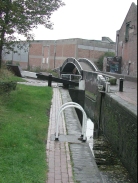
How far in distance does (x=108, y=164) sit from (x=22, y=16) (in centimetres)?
687

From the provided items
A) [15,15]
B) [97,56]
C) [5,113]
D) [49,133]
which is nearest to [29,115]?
[5,113]

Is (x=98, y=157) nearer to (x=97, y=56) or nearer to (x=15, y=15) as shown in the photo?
A: (x=15, y=15)

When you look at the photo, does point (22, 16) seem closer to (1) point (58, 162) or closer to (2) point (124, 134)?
(2) point (124, 134)

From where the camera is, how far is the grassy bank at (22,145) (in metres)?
4.97

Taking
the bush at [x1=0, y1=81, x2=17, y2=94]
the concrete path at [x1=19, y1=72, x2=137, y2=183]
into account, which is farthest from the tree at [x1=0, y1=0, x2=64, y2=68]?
→ the concrete path at [x1=19, y1=72, x2=137, y2=183]

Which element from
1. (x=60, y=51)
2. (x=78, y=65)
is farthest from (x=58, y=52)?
(x=78, y=65)

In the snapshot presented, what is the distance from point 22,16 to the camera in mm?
11672

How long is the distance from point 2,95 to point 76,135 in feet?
17.3

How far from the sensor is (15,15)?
1111cm

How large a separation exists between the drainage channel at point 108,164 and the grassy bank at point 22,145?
188 centimetres

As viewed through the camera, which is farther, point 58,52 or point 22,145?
point 58,52

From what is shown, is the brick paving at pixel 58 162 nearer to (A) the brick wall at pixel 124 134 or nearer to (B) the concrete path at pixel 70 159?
(B) the concrete path at pixel 70 159

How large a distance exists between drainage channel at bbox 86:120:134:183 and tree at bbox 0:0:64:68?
555cm

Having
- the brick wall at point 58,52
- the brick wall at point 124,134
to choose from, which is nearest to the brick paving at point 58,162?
the brick wall at point 124,134
